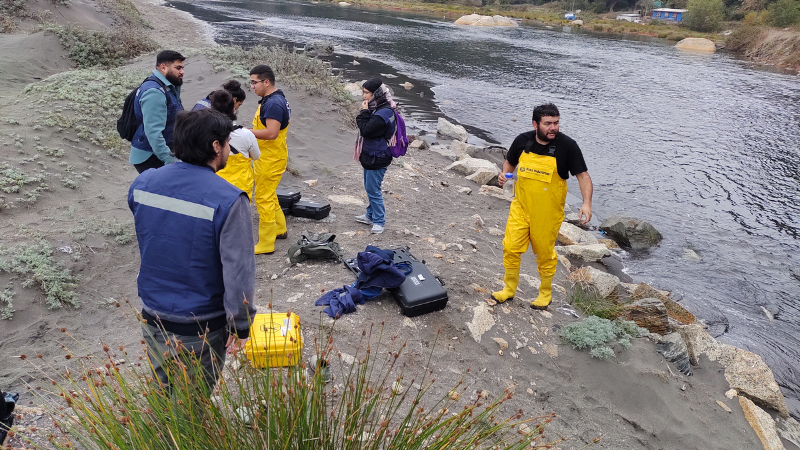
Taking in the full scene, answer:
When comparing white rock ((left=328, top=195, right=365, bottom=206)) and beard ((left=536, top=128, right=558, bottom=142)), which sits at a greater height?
beard ((left=536, top=128, right=558, bottom=142))

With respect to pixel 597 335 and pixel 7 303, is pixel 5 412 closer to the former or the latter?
pixel 7 303

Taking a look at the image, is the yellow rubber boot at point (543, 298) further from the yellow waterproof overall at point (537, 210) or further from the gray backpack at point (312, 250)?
the gray backpack at point (312, 250)

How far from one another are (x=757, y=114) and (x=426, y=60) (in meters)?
14.6

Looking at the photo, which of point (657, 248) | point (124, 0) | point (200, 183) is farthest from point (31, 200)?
point (124, 0)

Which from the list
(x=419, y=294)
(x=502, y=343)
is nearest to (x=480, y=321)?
(x=502, y=343)

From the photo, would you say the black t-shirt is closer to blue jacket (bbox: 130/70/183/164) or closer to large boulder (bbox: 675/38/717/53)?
blue jacket (bbox: 130/70/183/164)

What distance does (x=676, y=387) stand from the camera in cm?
453

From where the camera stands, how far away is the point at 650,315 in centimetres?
541

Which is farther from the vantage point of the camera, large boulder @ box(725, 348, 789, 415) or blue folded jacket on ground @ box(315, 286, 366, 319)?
large boulder @ box(725, 348, 789, 415)

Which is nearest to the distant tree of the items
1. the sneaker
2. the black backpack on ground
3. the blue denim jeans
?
the sneaker

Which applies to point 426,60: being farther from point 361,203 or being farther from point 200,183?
point 200,183

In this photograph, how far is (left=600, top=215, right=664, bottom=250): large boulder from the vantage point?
8977 millimetres

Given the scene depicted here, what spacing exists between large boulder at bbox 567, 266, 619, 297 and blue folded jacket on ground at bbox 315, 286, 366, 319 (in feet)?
9.02

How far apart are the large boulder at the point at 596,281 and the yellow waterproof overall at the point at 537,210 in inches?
46.9
